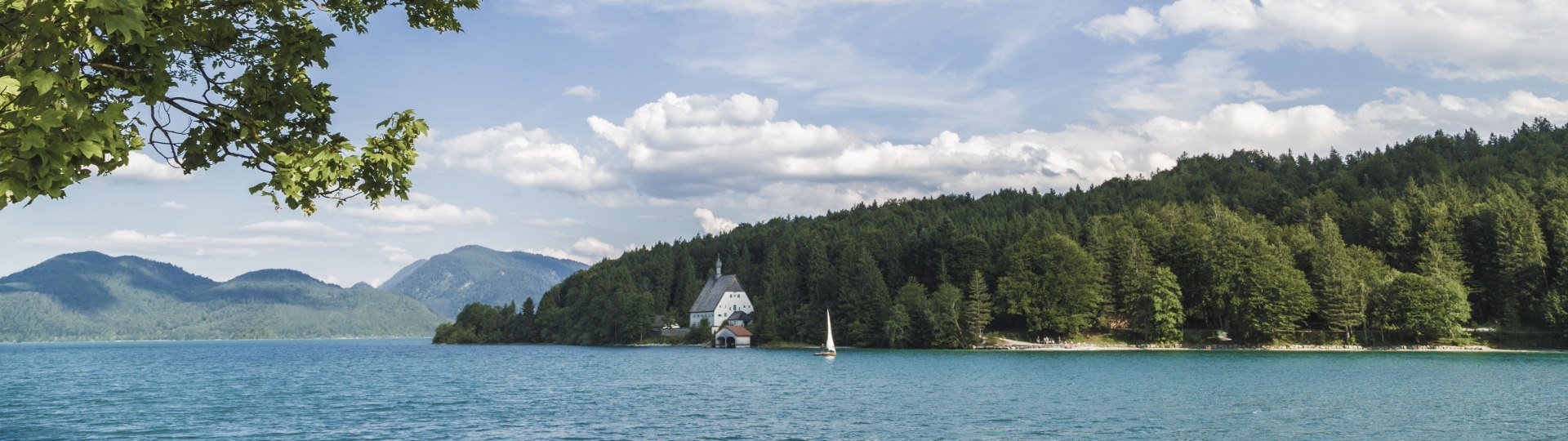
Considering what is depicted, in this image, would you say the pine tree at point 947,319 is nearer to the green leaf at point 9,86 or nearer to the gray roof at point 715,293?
the gray roof at point 715,293

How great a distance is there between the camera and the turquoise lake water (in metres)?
28.7

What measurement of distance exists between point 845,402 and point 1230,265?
71.8m

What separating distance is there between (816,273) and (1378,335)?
226ft

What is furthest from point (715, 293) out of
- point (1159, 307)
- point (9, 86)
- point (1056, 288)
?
point (9, 86)

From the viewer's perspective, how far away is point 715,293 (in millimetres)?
154625

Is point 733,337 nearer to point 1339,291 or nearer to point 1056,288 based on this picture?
point 1056,288

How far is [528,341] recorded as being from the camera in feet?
562

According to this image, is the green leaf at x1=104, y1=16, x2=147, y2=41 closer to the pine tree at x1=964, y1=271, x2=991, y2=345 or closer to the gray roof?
the pine tree at x1=964, y1=271, x2=991, y2=345

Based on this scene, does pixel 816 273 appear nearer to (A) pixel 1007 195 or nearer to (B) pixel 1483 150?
(A) pixel 1007 195

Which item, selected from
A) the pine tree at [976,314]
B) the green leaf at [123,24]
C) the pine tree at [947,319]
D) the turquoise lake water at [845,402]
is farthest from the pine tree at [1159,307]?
the green leaf at [123,24]

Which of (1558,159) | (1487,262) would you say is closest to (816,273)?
(1487,262)

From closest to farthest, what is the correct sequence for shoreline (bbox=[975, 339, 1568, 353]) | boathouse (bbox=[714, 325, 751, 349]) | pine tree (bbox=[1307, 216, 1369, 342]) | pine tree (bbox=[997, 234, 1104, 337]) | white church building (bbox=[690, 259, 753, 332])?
shoreline (bbox=[975, 339, 1568, 353])
pine tree (bbox=[1307, 216, 1369, 342])
pine tree (bbox=[997, 234, 1104, 337])
boathouse (bbox=[714, 325, 751, 349])
white church building (bbox=[690, 259, 753, 332])

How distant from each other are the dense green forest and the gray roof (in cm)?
338

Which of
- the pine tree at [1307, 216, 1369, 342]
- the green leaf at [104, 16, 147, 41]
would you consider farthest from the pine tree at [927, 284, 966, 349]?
the green leaf at [104, 16, 147, 41]
